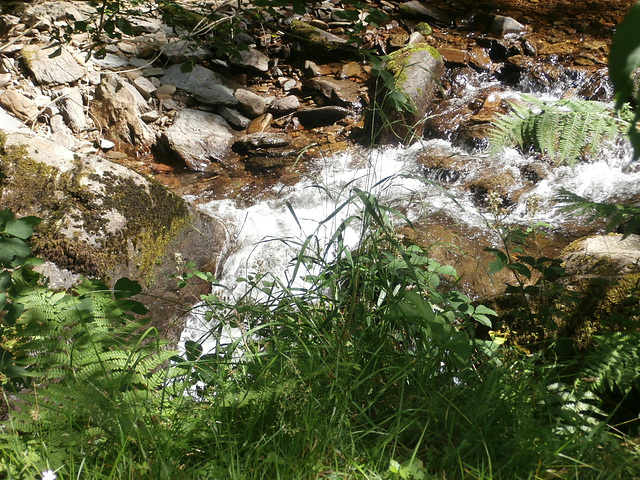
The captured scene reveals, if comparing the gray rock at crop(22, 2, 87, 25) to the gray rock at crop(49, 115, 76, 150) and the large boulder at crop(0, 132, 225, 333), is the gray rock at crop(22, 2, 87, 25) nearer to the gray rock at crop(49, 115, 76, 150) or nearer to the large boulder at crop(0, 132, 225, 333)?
the gray rock at crop(49, 115, 76, 150)

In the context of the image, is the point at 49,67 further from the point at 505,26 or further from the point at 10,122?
the point at 505,26

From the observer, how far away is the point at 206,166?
A: 633 cm

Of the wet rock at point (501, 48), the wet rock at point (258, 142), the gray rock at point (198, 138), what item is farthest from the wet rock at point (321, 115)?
the wet rock at point (501, 48)

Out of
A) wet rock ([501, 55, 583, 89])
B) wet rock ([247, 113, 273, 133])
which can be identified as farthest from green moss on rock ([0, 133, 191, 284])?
wet rock ([501, 55, 583, 89])

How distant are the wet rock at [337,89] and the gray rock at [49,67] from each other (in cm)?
298

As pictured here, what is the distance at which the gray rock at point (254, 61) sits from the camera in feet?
25.7

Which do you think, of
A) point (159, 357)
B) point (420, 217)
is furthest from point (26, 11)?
point (159, 357)

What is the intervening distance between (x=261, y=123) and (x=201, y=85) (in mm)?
985

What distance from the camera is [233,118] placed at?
275 inches

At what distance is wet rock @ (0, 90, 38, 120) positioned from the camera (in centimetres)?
588

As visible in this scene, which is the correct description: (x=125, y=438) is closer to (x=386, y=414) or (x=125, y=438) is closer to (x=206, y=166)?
(x=386, y=414)

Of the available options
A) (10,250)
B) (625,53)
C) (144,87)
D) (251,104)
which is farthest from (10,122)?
(625,53)

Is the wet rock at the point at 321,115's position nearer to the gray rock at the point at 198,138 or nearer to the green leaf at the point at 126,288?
the gray rock at the point at 198,138

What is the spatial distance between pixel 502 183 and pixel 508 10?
5.24 metres
